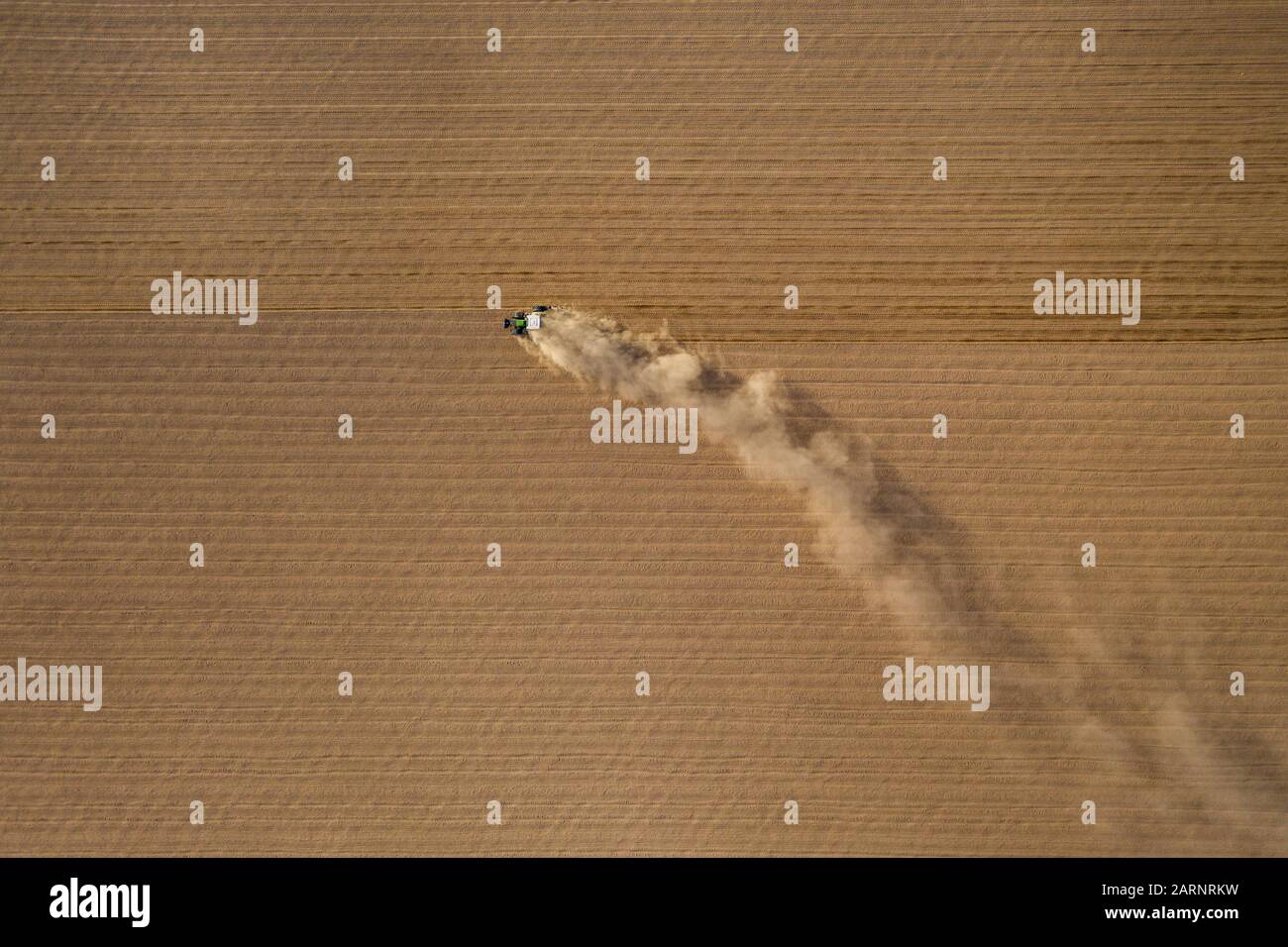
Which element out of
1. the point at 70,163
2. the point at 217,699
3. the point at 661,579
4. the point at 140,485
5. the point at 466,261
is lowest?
the point at 217,699

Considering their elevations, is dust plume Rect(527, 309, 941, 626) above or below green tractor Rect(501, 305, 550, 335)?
below

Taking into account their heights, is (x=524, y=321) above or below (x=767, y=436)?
above

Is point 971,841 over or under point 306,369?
under

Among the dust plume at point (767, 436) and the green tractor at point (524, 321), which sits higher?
the green tractor at point (524, 321)
